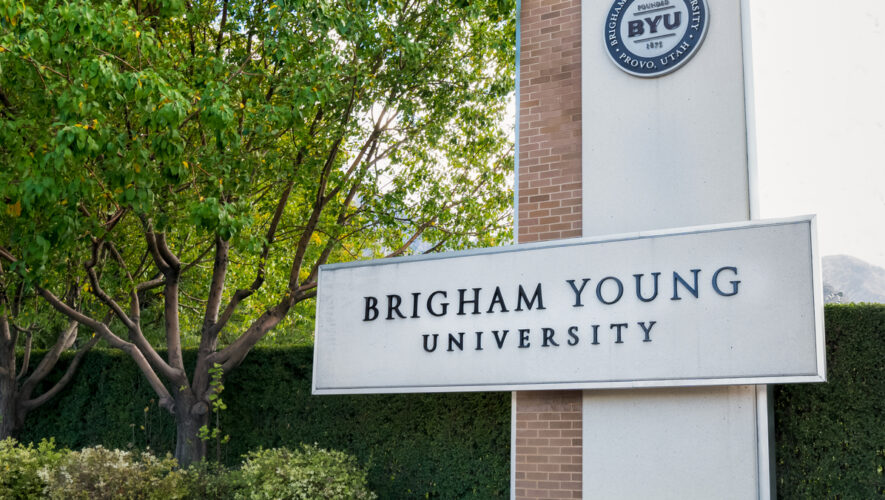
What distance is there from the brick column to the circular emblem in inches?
17.7

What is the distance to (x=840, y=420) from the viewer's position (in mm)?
7727

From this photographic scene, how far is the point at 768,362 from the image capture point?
22.6 feet

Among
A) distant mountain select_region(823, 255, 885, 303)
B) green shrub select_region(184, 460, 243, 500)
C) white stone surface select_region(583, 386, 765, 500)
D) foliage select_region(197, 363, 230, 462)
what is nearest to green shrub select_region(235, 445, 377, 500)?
green shrub select_region(184, 460, 243, 500)

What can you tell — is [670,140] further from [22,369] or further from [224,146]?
[22,369]

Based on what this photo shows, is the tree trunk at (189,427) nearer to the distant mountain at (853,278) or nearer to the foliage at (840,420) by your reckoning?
the foliage at (840,420)

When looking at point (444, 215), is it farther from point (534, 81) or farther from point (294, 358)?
point (534, 81)

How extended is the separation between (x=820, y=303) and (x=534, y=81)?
3.44 metres

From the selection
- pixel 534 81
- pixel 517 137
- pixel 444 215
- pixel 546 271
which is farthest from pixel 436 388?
pixel 444 215

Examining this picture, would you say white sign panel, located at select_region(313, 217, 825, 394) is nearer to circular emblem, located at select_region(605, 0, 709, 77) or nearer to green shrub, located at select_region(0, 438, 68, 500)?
circular emblem, located at select_region(605, 0, 709, 77)

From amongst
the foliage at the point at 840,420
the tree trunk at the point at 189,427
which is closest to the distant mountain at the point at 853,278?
the foliage at the point at 840,420

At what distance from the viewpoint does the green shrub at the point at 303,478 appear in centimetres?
912

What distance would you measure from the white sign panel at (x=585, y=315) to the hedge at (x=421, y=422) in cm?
129

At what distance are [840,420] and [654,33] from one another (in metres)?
3.80

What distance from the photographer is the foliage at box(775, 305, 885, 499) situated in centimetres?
754
